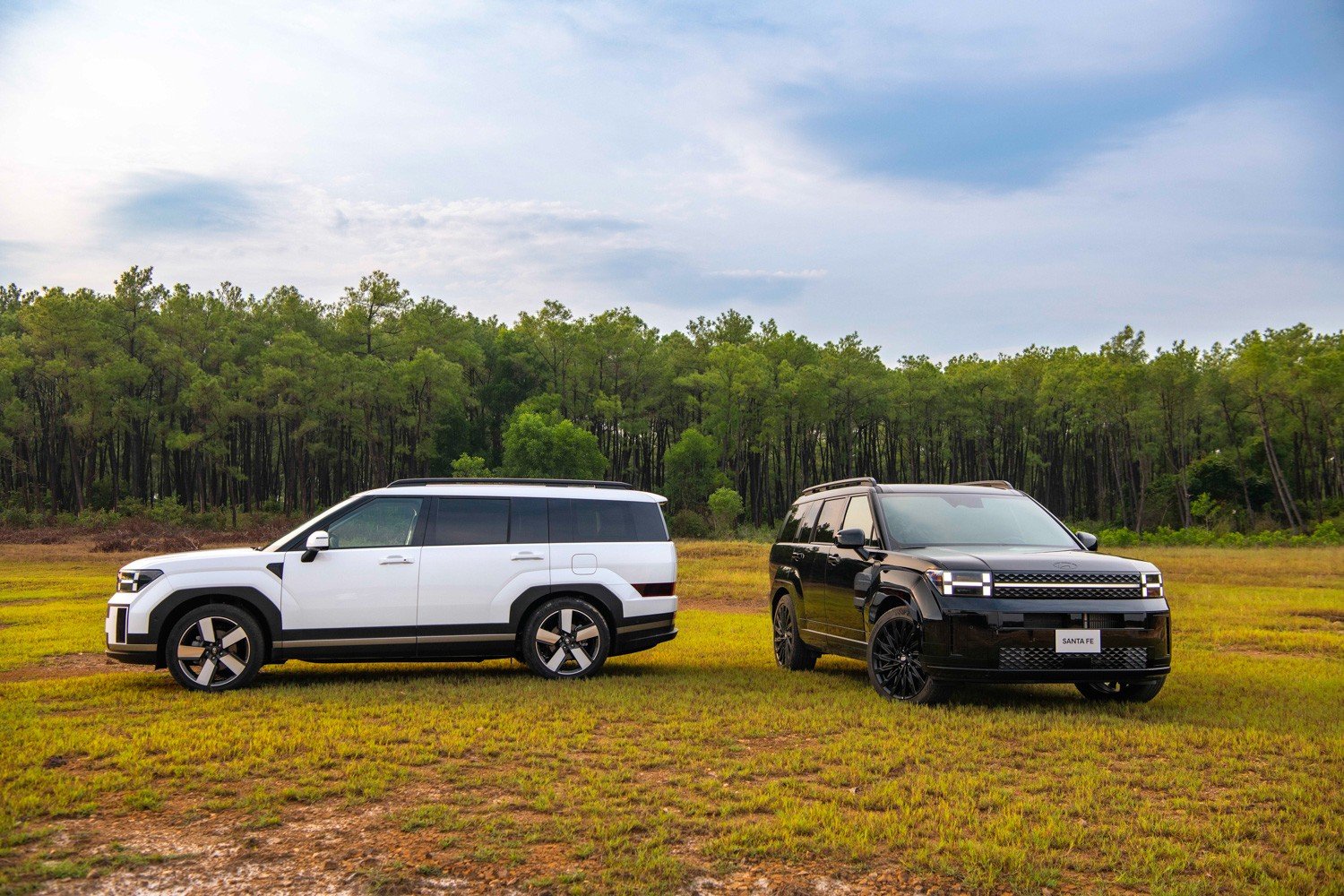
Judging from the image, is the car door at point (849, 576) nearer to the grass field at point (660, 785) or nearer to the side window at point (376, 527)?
the grass field at point (660, 785)

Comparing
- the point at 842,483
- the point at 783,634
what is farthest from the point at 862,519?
the point at 783,634

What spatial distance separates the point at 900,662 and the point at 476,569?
14.0 ft

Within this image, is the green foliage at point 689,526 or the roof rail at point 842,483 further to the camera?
the green foliage at point 689,526

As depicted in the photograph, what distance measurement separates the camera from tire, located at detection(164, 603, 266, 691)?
10.1 metres

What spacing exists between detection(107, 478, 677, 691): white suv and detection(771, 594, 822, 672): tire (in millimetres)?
1512

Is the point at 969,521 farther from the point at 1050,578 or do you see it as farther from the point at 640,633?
the point at 640,633

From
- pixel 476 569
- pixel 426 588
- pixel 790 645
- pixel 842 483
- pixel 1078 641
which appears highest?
pixel 842 483

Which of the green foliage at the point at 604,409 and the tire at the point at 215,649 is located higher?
the green foliage at the point at 604,409

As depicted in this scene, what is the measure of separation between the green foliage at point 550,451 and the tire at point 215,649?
2488 inches

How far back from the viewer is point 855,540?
9.99 m

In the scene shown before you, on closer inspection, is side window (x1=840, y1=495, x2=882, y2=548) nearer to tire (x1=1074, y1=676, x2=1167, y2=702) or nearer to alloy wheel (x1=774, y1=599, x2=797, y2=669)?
alloy wheel (x1=774, y1=599, x2=797, y2=669)

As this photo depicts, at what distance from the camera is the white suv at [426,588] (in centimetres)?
1014

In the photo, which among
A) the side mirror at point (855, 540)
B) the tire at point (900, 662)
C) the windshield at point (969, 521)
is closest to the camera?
the tire at point (900, 662)

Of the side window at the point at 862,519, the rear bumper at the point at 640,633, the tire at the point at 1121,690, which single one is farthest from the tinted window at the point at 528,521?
the tire at the point at 1121,690
